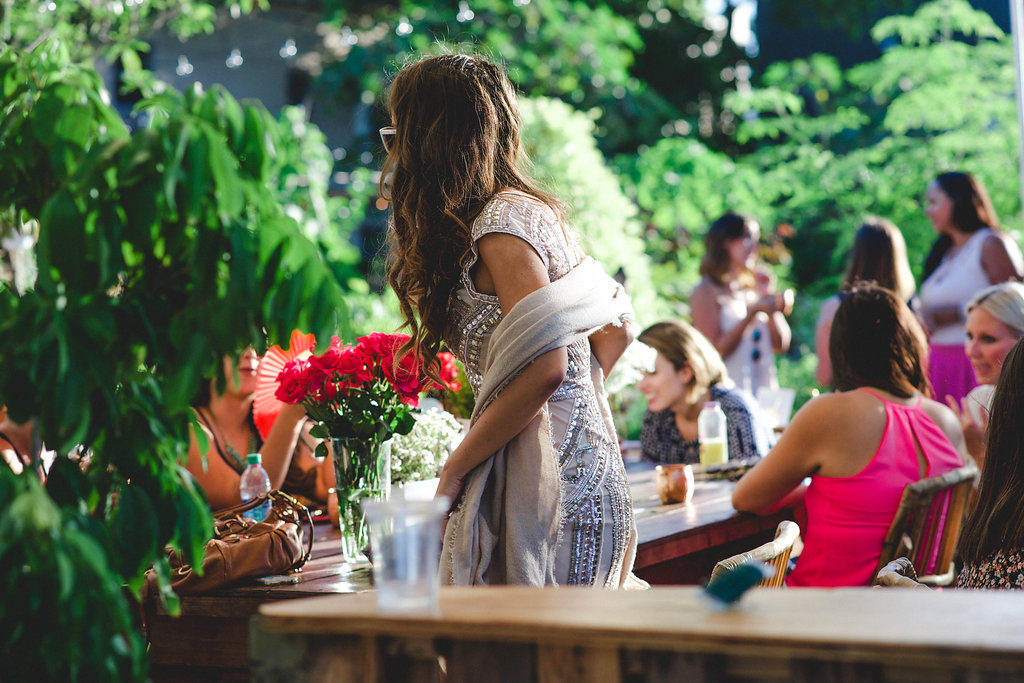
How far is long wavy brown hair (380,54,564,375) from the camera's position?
1.79 metres

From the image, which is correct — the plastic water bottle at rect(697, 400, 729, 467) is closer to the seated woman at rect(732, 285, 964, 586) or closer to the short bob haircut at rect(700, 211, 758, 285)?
the seated woman at rect(732, 285, 964, 586)

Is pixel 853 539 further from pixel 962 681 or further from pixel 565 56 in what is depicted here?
pixel 565 56

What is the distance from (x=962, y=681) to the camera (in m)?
0.89

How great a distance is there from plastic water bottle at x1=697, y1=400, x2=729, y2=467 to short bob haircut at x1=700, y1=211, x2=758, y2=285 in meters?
1.42

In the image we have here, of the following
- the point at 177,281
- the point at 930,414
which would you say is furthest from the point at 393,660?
the point at 930,414

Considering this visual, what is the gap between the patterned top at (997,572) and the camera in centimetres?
174

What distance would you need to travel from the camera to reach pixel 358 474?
2131 millimetres

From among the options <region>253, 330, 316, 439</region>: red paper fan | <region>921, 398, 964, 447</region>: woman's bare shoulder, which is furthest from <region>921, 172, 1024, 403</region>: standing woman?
<region>253, 330, 316, 439</region>: red paper fan

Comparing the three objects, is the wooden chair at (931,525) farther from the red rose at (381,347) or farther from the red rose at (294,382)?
the red rose at (294,382)

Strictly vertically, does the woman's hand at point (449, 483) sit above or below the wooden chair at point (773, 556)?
above

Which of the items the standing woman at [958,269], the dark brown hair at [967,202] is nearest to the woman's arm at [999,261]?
the standing woman at [958,269]

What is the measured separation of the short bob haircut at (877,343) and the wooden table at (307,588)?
1.64ft

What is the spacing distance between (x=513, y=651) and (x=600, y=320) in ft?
2.65

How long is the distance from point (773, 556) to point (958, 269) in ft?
10.5
